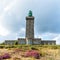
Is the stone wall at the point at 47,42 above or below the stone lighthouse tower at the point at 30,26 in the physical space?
below

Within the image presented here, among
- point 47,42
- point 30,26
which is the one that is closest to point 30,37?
point 30,26

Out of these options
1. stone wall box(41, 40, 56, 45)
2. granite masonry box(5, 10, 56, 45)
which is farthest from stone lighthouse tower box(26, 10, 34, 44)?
stone wall box(41, 40, 56, 45)

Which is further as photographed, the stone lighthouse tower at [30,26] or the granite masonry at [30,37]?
the stone lighthouse tower at [30,26]

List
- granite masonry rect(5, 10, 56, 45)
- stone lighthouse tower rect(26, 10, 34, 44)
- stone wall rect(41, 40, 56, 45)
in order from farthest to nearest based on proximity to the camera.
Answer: stone lighthouse tower rect(26, 10, 34, 44)
granite masonry rect(5, 10, 56, 45)
stone wall rect(41, 40, 56, 45)

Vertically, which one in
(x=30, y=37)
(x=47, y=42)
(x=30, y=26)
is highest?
(x=30, y=26)

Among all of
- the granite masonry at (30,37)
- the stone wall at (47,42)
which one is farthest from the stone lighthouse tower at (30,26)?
the stone wall at (47,42)

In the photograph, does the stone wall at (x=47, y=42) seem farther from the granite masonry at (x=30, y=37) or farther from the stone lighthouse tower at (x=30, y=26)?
the stone lighthouse tower at (x=30, y=26)

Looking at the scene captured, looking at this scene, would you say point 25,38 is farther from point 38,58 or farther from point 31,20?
point 38,58

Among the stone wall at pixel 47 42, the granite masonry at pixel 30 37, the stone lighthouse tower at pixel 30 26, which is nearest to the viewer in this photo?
the stone wall at pixel 47 42

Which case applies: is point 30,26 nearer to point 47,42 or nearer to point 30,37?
point 30,37

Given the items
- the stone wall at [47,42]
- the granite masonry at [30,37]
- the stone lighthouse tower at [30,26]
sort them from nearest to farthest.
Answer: the stone wall at [47,42], the granite masonry at [30,37], the stone lighthouse tower at [30,26]

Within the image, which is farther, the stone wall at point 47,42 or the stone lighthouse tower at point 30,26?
the stone lighthouse tower at point 30,26

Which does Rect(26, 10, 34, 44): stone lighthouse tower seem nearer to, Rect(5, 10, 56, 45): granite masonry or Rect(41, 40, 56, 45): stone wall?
Rect(5, 10, 56, 45): granite masonry

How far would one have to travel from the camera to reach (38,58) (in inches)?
1102
